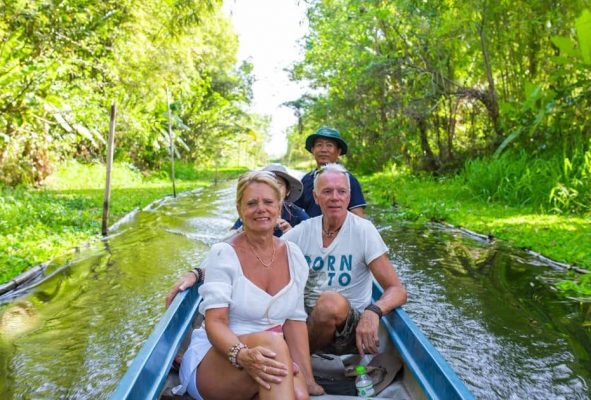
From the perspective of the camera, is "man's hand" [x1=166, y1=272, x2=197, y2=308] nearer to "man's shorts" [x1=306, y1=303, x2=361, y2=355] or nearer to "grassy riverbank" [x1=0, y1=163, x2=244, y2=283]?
"man's shorts" [x1=306, y1=303, x2=361, y2=355]

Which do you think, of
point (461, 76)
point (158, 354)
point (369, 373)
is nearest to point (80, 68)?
point (461, 76)

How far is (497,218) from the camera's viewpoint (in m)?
9.36

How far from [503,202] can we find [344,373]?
862 cm

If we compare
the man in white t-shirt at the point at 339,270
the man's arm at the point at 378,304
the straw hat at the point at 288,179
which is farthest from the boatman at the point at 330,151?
the man's arm at the point at 378,304

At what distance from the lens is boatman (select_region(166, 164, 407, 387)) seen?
3.03 meters

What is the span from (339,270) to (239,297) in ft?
2.98

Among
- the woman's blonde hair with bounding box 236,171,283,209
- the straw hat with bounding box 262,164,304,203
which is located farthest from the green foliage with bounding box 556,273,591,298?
the woman's blonde hair with bounding box 236,171,283,209

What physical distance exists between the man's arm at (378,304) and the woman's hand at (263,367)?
803mm

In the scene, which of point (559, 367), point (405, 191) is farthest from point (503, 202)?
point (559, 367)

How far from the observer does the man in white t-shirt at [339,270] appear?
3.03m

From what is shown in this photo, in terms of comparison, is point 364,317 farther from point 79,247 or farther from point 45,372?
point 79,247

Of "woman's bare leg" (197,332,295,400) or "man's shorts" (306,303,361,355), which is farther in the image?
"man's shorts" (306,303,361,355)

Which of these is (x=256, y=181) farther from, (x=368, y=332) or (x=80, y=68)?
(x=80, y=68)

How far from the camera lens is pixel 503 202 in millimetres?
10797
